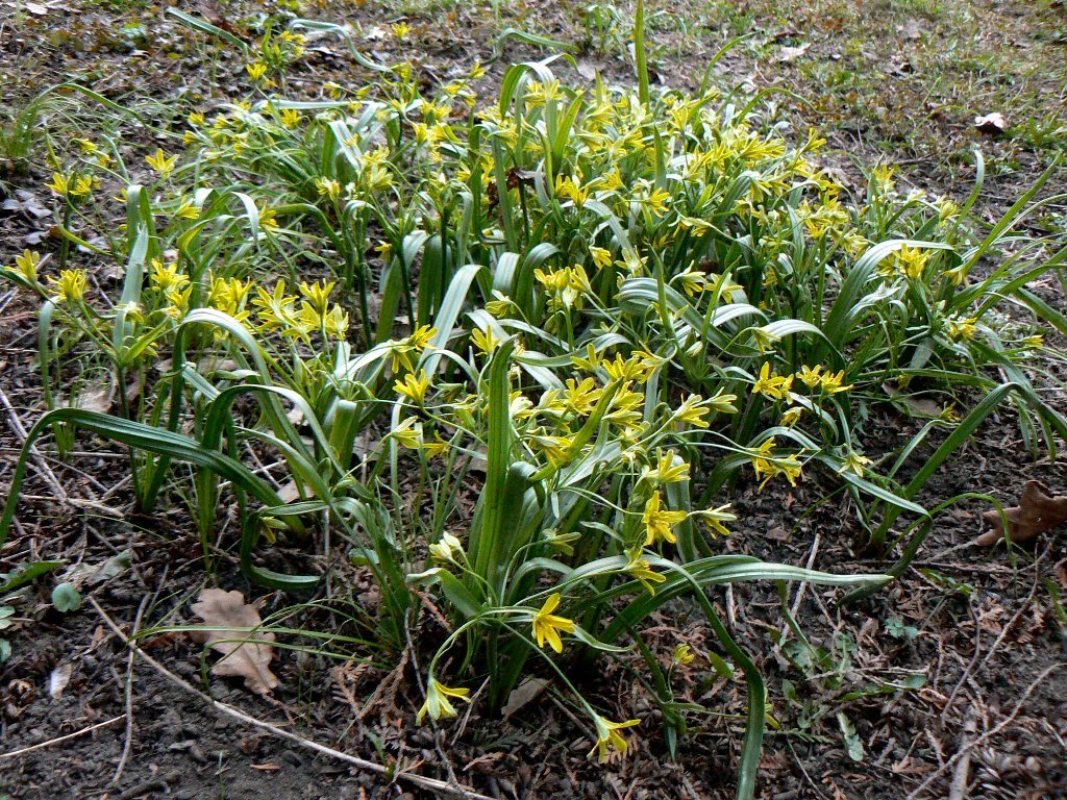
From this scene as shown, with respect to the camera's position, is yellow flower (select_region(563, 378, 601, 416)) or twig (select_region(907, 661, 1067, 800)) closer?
yellow flower (select_region(563, 378, 601, 416))

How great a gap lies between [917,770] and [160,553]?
1.60 m

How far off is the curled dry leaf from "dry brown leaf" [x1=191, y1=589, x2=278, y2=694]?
1.70m

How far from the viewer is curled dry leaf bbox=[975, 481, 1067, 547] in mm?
1979

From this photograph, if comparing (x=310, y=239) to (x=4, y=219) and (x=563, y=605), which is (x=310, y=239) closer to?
(x=4, y=219)

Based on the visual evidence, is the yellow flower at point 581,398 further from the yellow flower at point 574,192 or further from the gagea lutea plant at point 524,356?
the yellow flower at point 574,192

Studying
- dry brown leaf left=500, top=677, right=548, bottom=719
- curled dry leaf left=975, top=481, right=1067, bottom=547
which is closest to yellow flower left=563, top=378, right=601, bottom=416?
dry brown leaf left=500, top=677, right=548, bottom=719

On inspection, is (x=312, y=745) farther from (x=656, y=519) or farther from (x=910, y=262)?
(x=910, y=262)

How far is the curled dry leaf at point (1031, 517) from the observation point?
198 centimetres

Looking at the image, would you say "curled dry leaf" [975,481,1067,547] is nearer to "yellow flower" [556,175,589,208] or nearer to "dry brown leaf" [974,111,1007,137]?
"yellow flower" [556,175,589,208]

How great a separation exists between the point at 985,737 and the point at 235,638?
1501 millimetres

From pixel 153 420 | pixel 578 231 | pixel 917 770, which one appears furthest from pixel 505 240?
pixel 917 770

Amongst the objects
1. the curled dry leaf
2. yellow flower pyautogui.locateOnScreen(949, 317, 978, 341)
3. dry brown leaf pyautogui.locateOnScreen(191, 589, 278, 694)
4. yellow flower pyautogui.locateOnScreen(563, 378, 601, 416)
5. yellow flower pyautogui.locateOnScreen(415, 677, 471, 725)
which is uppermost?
yellow flower pyautogui.locateOnScreen(563, 378, 601, 416)

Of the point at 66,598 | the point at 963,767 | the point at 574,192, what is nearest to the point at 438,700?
the point at 66,598

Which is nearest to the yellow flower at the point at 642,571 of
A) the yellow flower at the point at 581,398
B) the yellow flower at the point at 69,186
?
the yellow flower at the point at 581,398
